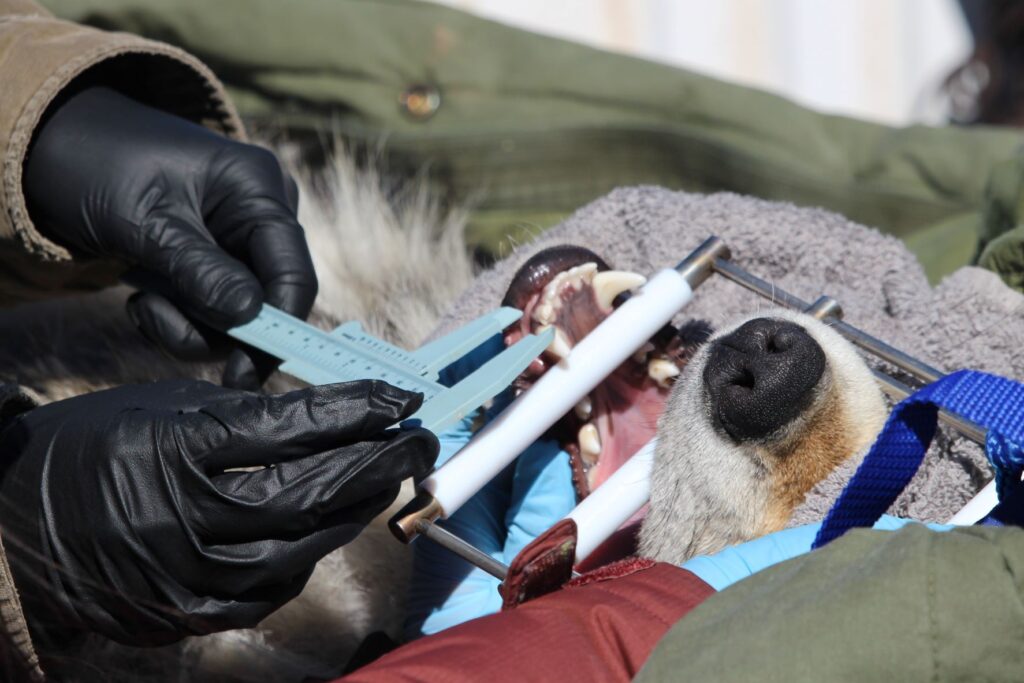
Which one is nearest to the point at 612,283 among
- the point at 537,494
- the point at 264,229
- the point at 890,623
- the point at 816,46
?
the point at 537,494

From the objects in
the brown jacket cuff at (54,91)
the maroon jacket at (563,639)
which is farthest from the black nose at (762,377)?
the brown jacket cuff at (54,91)

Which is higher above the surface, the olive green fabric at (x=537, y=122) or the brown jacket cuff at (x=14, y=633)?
the olive green fabric at (x=537, y=122)

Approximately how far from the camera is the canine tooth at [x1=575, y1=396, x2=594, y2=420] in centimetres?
73

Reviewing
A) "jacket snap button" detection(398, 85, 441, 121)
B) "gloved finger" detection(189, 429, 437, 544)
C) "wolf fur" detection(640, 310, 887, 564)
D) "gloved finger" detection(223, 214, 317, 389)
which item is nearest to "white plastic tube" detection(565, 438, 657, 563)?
"wolf fur" detection(640, 310, 887, 564)

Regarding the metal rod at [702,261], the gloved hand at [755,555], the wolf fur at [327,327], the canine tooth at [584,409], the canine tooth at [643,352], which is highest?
the metal rod at [702,261]

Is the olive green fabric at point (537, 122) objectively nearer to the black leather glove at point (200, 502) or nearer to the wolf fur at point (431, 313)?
the wolf fur at point (431, 313)

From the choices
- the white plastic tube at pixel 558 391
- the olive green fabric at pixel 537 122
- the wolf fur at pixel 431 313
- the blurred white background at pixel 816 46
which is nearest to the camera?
the white plastic tube at pixel 558 391

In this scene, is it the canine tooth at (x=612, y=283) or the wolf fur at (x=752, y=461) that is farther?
the canine tooth at (x=612, y=283)

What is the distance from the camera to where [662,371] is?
2.44 feet

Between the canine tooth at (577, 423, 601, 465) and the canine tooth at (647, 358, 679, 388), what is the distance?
5 cm

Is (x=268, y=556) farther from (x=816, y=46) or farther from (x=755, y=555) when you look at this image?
(x=816, y=46)

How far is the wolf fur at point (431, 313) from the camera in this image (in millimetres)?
716

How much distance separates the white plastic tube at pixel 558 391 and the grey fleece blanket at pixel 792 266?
0.13 metres

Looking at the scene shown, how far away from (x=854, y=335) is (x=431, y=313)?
1.27 ft
